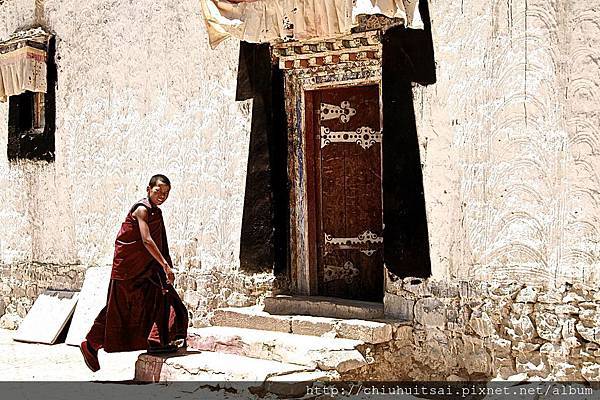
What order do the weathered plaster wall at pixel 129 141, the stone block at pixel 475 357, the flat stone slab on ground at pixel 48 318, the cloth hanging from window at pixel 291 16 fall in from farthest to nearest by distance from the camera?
the flat stone slab on ground at pixel 48 318 → the weathered plaster wall at pixel 129 141 → the cloth hanging from window at pixel 291 16 → the stone block at pixel 475 357

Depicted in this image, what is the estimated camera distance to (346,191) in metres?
6.73

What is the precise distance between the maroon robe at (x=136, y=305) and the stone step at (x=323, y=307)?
34.3 inches

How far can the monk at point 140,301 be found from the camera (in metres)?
6.00

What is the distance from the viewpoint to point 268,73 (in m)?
6.91

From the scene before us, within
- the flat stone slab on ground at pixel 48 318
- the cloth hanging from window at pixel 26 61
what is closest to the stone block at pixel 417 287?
the flat stone slab on ground at pixel 48 318

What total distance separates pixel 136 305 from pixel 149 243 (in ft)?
1.72

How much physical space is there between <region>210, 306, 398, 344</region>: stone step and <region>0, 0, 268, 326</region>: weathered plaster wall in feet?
1.80

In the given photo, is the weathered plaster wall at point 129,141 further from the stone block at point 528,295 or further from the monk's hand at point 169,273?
the stone block at point 528,295

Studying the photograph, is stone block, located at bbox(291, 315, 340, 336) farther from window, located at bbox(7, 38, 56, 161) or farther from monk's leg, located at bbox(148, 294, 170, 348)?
window, located at bbox(7, 38, 56, 161)

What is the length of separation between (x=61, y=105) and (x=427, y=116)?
16.1 feet

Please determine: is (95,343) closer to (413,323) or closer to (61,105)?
(413,323)

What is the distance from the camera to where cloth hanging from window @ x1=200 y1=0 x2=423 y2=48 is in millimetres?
5648

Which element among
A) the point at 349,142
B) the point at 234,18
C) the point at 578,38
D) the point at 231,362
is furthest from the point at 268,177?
the point at 578,38

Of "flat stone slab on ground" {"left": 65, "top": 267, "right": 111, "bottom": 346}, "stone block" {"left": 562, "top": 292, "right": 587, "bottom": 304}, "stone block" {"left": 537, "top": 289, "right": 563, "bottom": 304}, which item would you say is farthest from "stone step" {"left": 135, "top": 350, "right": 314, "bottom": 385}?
"flat stone slab on ground" {"left": 65, "top": 267, "right": 111, "bottom": 346}
